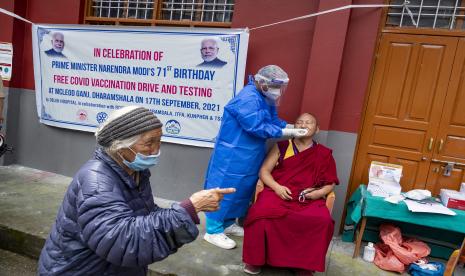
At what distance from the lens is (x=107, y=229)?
3.78ft

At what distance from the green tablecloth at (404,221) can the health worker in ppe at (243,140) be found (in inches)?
31.6

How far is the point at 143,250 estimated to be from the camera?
3.75ft

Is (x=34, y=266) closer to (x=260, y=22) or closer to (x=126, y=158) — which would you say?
(x=126, y=158)

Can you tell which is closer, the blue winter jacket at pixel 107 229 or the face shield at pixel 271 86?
the blue winter jacket at pixel 107 229

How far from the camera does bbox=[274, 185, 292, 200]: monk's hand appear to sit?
9.30 feet

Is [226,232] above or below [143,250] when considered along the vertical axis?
below

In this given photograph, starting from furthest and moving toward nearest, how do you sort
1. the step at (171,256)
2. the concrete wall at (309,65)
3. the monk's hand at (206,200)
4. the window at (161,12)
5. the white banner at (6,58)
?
the white banner at (6,58)
the window at (161,12)
the concrete wall at (309,65)
the step at (171,256)
the monk's hand at (206,200)

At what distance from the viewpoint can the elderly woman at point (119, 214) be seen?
3.78 ft

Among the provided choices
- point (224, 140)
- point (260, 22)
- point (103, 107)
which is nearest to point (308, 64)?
point (260, 22)

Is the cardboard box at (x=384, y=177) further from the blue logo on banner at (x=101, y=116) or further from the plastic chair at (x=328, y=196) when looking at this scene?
the blue logo on banner at (x=101, y=116)

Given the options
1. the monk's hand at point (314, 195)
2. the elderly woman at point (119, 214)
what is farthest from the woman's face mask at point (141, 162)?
the monk's hand at point (314, 195)

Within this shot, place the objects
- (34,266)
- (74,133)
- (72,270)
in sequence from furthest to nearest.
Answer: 1. (74,133)
2. (34,266)
3. (72,270)

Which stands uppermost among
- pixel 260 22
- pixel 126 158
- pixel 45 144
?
pixel 260 22

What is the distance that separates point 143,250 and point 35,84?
4.10 meters
